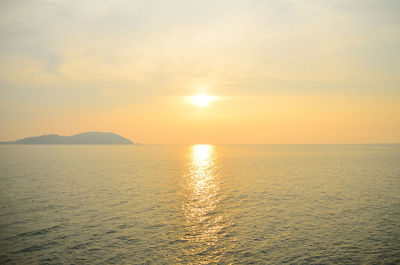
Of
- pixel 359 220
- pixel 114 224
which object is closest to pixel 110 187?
pixel 114 224

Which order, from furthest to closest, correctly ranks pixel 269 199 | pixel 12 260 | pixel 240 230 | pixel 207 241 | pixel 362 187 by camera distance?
pixel 362 187
pixel 269 199
pixel 240 230
pixel 207 241
pixel 12 260

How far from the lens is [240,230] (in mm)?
32938

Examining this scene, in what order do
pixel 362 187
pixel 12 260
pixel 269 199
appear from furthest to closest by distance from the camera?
pixel 362 187 → pixel 269 199 → pixel 12 260

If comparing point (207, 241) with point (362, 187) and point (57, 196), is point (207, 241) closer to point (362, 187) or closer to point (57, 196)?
point (57, 196)

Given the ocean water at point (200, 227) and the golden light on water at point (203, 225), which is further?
the golden light on water at point (203, 225)

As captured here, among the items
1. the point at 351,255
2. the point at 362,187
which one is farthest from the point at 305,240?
the point at 362,187

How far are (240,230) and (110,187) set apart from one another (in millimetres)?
44620

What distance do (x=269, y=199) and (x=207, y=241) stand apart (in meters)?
25.8

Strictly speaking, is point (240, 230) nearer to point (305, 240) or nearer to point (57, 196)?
point (305, 240)

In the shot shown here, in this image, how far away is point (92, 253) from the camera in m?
26.2

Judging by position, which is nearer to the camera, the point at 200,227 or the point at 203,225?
the point at 200,227

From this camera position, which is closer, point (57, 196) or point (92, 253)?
point (92, 253)

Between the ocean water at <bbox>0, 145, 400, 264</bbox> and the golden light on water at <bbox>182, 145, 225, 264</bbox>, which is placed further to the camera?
the golden light on water at <bbox>182, 145, 225, 264</bbox>

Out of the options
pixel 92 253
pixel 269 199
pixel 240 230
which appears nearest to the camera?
pixel 92 253
